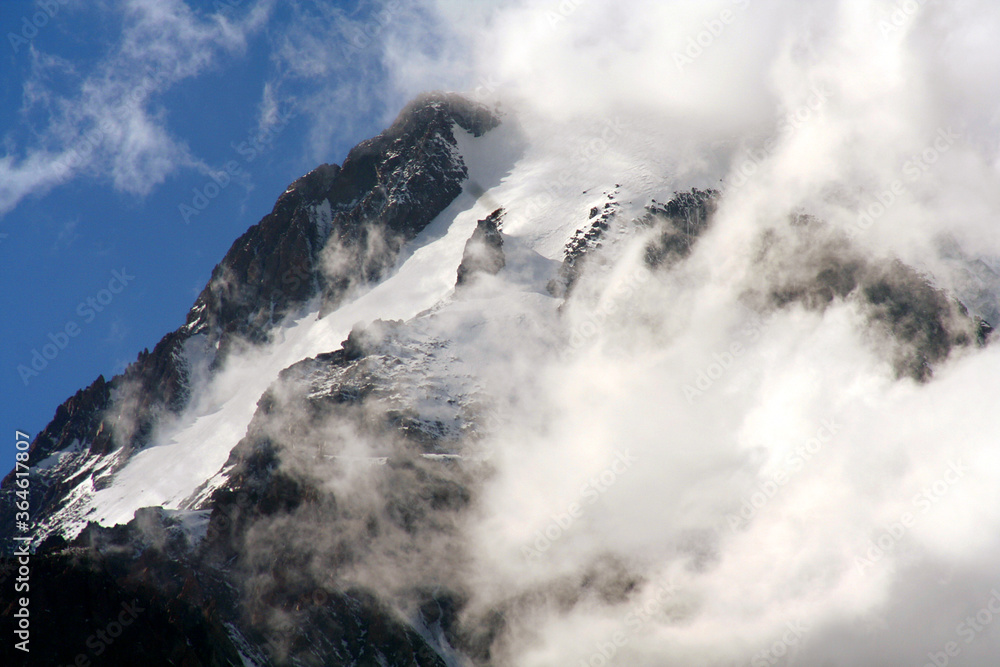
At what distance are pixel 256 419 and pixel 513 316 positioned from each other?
161ft

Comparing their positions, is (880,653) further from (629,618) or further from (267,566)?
(267,566)

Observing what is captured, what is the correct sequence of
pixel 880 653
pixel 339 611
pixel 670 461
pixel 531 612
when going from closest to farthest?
pixel 339 611 < pixel 531 612 < pixel 880 653 < pixel 670 461

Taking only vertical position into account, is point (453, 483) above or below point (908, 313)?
above

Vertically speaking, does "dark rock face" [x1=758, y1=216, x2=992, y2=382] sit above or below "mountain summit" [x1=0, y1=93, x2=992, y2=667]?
below

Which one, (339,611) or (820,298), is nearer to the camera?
(339,611)

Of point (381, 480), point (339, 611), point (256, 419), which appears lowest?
point (339, 611)

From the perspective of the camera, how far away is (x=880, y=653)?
175250mm

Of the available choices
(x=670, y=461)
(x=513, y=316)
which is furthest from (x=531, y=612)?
(x=513, y=316)

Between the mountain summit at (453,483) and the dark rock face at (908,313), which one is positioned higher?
the mountain summit at (453,483)

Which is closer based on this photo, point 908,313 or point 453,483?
point 453,483

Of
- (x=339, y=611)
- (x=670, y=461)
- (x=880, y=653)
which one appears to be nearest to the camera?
(x=339, y=611)

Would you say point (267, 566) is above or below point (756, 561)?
above

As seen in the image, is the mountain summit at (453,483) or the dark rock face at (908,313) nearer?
the mountain summit at (453,483)

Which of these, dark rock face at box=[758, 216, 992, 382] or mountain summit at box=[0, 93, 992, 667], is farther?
dark rock face at box=[758, 216, 992, 382]
